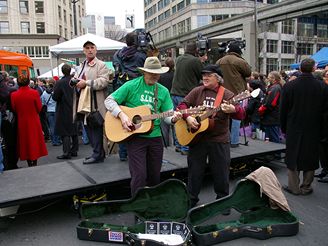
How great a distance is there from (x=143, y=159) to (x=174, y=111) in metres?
0.67

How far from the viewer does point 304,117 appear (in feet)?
16.0

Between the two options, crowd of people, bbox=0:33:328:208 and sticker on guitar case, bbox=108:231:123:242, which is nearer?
sticker on guitar case, bbox=108:231:123:242

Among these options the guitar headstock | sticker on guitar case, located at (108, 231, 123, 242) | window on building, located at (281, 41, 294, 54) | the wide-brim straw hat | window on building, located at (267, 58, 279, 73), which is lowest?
sticker on guitar case, located at (108, 231, 123, 242)

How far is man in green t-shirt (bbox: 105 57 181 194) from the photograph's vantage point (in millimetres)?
3982

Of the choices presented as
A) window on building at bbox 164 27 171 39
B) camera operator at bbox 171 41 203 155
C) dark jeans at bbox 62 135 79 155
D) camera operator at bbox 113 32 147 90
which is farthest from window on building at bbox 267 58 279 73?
camera operator at bbox 113 32 147 90

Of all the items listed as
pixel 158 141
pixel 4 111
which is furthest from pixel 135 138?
pixel 4 111

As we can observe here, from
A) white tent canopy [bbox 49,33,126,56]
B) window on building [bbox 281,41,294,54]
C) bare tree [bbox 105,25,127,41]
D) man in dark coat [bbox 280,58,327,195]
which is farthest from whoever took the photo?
bare tree [bbox 105,25,127,41]

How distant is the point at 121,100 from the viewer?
13.4 feet

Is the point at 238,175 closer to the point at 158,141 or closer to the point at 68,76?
the point at 158,141

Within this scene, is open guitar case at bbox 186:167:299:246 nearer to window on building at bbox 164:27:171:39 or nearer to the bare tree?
the bare tree

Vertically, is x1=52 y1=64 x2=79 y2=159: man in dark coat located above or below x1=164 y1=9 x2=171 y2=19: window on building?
below

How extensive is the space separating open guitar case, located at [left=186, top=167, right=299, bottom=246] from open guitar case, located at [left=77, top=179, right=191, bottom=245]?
24 cm

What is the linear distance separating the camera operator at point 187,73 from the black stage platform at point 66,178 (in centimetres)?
101

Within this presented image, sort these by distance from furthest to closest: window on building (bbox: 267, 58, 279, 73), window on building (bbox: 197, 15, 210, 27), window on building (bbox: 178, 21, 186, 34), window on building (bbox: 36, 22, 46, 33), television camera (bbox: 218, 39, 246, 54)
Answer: window on building (bbox: 178, 21, 186, 34)
window on building (bbox: 267, 58, 279, 73)
window on building (bbox: 197, 15, 210, 27)
window on building (bbox: 36, 22, 46, 33)
television camera (bbox: 218, 39, 246, 54)
